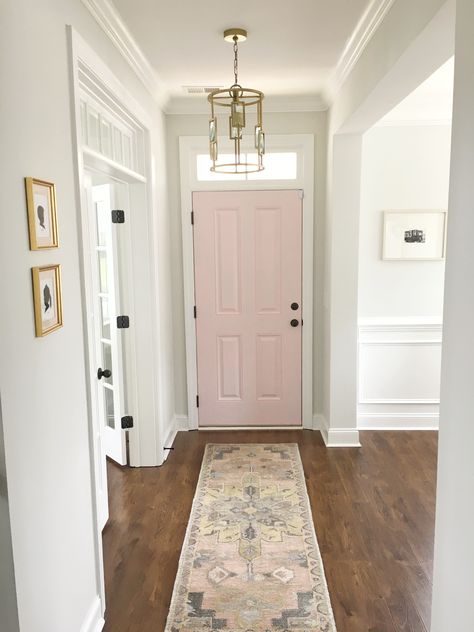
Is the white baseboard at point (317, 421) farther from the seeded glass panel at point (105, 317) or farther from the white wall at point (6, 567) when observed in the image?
the white wall at point (6, 567)

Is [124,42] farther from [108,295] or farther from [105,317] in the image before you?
[105,317]

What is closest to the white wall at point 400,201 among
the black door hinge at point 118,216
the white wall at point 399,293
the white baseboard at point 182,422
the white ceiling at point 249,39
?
the white wall at point 399,293

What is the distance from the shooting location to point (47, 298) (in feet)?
5.70

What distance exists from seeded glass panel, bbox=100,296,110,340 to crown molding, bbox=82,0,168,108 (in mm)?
1478

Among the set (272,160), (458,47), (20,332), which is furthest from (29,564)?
(272,160)

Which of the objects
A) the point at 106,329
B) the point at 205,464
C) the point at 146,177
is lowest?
the point at 205,464

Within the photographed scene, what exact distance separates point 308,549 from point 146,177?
99.6 inches

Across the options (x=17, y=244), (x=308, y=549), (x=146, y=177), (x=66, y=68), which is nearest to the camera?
(x=17, y=244)

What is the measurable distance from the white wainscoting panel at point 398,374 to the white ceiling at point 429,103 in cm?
167

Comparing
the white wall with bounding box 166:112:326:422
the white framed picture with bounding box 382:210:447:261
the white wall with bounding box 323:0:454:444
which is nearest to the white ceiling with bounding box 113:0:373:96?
the white wall with bounding box 323:0:454:444

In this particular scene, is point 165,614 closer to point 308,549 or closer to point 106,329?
point 308,549

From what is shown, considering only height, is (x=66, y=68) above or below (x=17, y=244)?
above

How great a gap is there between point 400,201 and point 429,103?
804 millimetres

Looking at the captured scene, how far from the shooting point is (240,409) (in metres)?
4.60
